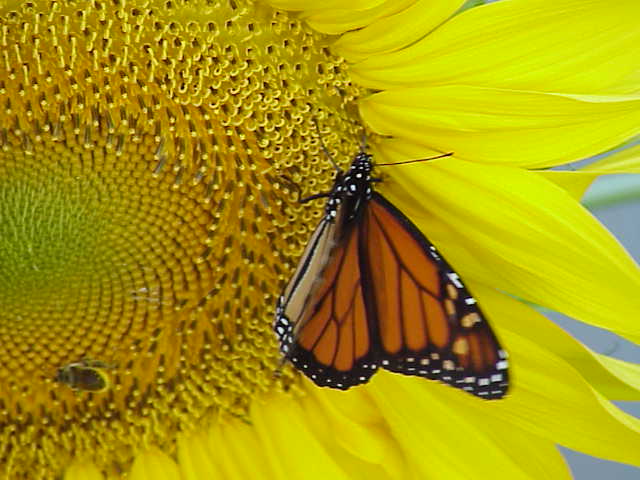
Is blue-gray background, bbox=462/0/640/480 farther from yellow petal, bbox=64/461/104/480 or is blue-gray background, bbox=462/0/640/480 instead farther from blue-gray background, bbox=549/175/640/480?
yellow petal, bbox=64/461/104/480

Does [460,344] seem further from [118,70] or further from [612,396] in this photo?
[118,70]

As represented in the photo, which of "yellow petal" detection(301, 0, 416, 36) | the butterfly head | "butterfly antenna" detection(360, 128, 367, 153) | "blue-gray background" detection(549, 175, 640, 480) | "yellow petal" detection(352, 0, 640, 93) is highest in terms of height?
"yellow petal" detection(301, 0, 416, 36)

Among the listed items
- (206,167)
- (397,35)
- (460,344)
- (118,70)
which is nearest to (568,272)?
(460,344)

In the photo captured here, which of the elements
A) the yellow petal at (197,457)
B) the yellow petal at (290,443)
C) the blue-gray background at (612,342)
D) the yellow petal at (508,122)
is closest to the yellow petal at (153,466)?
the yellow petal at (197,457)

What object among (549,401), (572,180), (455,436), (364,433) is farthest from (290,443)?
(572,180)

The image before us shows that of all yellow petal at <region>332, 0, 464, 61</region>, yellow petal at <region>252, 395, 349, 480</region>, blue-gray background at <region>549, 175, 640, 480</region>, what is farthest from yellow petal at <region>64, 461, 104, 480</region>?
blue-gray background at <region>549, 175, 640, 480</region>

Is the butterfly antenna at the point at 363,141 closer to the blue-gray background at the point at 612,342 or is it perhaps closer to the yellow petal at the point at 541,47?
the yellow petal at the point at 541,47
